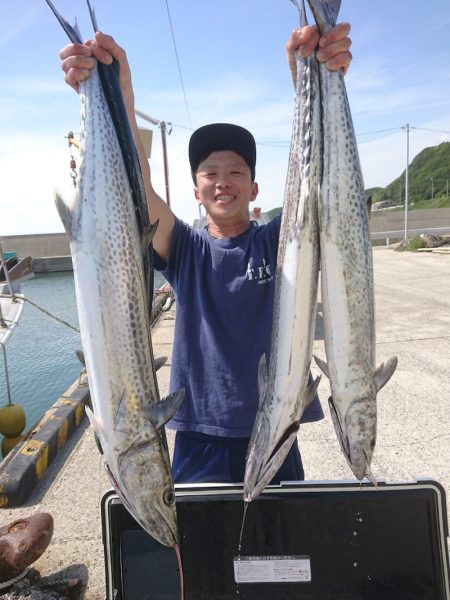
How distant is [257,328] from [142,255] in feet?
2.21

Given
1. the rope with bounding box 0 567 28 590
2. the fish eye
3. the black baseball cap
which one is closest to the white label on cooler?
the fish eye

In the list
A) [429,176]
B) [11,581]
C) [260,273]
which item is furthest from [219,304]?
[429,176]

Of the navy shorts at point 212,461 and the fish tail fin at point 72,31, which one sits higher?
the fish tail fin at point 72,31

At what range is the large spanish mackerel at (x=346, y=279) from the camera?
1837 mm

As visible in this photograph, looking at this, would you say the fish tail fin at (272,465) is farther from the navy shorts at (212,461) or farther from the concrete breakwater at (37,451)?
the concrete breakwater at (37,451)

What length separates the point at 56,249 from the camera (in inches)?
1859

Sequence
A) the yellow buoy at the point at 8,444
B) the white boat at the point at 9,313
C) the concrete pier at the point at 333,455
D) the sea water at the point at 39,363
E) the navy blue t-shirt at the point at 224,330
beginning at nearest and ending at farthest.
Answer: the navy blue t-shirt at the point at 224,330, the concrete pier at the point at 333,455, the yellow buoy at the point at 8,444, the white boat at the point at 9,313, the sea water at the point at 39,363

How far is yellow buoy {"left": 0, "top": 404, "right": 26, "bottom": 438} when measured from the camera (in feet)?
19.2

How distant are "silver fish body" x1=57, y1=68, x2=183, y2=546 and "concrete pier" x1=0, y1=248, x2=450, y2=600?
3.80ft

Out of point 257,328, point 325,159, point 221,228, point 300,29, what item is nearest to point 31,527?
point 257,328

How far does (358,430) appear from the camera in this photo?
1.85 meters

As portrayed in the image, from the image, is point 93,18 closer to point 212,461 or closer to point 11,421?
point 212,461

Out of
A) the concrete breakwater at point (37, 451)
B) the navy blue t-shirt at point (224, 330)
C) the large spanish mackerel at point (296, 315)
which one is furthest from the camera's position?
the concrete breakwater at point (37, 451)

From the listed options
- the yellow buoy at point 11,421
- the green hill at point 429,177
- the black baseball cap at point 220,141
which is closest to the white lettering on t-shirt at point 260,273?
the black baseball cap at point 220,141
